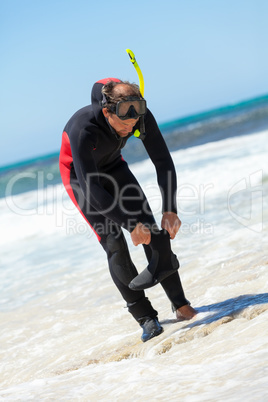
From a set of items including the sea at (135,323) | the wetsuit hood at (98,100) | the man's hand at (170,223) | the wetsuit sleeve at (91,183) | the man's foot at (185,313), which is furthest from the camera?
the man's foot at (185,313)

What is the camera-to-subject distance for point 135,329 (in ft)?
12.0

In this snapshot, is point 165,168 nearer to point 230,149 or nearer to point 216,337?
point 216,337

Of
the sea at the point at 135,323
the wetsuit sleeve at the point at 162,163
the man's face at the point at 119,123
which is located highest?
the man's face at the point at 119,123

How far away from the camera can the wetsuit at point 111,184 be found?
9.98ft

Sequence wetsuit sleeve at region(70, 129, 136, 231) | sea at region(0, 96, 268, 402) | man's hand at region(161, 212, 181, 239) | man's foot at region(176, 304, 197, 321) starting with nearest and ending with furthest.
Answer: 1. sea at region(0, 96, 268, 402)
2. wetsuit sleeve at region(70, 129, 136, 231)
3. man's hand at region(161, 212, 181, 239)
4. man's foot at region(176, 304, 197, 321)

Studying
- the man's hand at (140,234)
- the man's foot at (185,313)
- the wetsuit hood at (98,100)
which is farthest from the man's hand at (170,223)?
the wetsuit hood at (98,100)

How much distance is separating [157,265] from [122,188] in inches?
21.2

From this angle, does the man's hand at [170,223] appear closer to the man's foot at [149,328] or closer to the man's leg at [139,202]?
the man's leg at [139,202]

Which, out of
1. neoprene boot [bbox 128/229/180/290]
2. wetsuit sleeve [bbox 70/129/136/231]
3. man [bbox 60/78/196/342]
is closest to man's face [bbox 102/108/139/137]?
man [bbox 60/78/196/342]

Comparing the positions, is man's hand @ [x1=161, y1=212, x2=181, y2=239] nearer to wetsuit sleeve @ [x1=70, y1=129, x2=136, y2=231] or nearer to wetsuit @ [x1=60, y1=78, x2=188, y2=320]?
wetsuit @ [x1=60, y1=78, x2=188, y2=320]

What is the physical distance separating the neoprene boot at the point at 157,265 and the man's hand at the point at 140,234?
0.11 metres

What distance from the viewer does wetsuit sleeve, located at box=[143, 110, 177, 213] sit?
3.26 meters

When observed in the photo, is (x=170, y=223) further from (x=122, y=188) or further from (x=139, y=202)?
(x=122, y=188)

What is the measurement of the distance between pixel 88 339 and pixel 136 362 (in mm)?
1044
